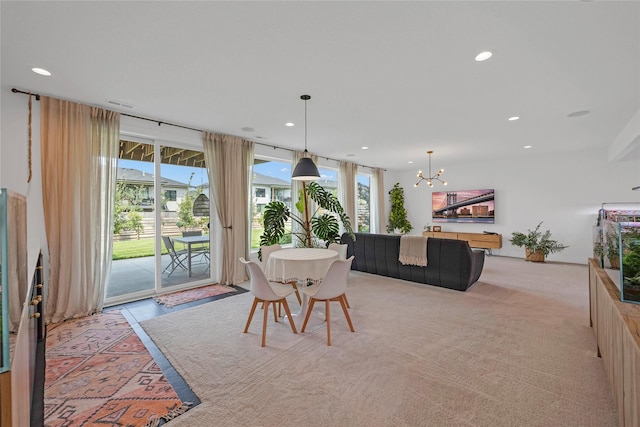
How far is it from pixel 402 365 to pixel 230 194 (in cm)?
372

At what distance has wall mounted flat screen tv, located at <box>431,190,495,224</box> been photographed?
768 centimetres

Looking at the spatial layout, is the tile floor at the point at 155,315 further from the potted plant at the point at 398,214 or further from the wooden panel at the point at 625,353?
the potted plant at the point at 398,214

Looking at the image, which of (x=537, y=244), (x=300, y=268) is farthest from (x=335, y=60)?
(x=537, y=244)

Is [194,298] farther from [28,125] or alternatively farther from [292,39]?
[292,39]

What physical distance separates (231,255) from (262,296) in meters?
2.29

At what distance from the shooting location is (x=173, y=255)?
Answer: 15.1 ft

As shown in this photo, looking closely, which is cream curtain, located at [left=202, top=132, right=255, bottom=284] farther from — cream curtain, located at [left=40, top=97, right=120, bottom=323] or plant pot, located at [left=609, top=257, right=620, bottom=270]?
plant pot, located at [left=609, top=257, right=620, bottom=270]

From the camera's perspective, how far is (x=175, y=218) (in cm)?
451

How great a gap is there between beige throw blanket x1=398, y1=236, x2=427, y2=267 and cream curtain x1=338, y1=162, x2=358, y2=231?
9.12ft

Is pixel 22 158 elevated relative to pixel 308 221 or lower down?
elevated

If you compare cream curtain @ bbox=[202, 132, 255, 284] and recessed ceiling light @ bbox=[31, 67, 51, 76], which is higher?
recessed ceiling light @ bbox=[31, 67, 51, 76]

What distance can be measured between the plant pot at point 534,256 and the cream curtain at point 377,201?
147 inches

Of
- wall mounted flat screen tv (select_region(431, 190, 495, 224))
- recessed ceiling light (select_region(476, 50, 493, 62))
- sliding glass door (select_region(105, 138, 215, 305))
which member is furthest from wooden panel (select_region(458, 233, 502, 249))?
sliding glass door (select_region(105, 138, 215, 305))

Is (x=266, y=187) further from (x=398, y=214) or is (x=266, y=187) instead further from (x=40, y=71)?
(x=398, y=214)
